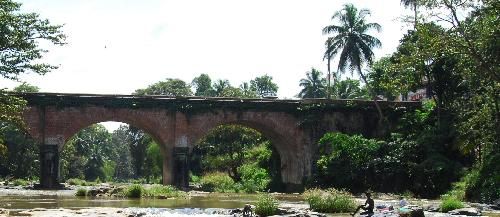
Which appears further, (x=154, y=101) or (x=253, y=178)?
(x=253, y=178)

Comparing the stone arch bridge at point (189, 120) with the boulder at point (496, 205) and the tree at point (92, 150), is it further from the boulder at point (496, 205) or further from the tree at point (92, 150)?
the tree at point (92, 150)

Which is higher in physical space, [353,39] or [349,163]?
[353,39]

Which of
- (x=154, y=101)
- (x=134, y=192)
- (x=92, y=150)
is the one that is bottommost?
(x=134, y=192)

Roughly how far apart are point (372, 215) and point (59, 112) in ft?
75.5

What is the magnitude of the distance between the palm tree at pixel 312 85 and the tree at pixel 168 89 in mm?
17157

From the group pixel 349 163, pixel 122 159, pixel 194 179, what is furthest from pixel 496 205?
pixel 122 159

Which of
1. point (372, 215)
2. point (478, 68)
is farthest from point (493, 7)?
point (372, 215)

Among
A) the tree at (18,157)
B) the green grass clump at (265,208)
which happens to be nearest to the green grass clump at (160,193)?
the green grass clump at (265,208)

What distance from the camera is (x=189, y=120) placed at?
36.6m

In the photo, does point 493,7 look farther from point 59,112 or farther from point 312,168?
point 59,112

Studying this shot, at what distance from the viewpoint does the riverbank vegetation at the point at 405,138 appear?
22094mm

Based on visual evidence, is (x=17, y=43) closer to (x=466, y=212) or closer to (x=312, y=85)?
(x=466, y=212)

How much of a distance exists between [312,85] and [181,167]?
1829 inches

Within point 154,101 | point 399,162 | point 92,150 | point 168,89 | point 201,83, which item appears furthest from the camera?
point 201,83
